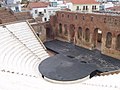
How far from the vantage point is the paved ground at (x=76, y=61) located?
51.6 ft

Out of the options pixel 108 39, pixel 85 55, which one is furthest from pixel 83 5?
pixel 85 55

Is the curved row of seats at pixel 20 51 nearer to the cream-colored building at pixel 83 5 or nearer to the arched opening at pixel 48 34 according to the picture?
the arched opening at pixel 48 34

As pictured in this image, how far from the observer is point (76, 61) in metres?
18.4

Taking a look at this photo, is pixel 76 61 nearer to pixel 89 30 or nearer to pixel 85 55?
pixel 85 55

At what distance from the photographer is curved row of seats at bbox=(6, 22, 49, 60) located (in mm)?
20122

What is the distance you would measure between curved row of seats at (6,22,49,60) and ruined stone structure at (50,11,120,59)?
16.4 feet

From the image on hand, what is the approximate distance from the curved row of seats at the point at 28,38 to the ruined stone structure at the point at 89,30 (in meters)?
5.00

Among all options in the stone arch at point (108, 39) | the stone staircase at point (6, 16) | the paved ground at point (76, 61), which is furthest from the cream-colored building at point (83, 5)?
the stone arch at point (108, 39)

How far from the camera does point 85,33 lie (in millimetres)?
22969

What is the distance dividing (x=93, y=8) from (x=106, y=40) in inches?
596

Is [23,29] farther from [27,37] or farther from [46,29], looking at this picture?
[46,29]

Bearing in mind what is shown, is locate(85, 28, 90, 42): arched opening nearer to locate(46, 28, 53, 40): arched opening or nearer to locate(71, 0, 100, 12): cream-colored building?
locate(46, 28, 53, 40): arched opening

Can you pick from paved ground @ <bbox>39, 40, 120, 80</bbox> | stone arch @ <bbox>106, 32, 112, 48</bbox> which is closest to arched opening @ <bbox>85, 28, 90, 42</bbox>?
paved ground @ <bbox>39, 40, 120, 80</bbox>

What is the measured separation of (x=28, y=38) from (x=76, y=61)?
245 inches
